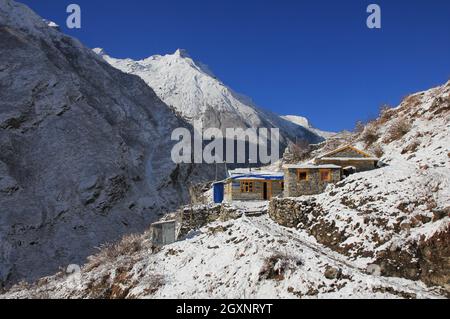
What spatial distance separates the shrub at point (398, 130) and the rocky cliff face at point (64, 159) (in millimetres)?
42369

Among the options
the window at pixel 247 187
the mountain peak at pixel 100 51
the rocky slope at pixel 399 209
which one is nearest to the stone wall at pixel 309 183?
the rocky slope at pixel 399 209

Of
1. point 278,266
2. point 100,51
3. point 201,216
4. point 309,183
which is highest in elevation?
point 100,51

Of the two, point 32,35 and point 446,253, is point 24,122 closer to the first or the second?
point 32,35

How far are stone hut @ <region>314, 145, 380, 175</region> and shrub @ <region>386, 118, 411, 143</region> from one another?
17.3ft

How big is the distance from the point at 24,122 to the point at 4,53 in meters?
16.4

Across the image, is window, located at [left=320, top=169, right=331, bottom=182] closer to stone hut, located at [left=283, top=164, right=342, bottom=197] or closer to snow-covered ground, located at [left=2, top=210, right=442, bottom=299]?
stone hut, located at [left=283, top=164, right=342, bottom=197]

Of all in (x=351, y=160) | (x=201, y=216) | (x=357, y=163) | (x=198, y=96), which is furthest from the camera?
(x=198, y=96)

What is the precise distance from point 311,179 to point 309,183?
332 millimetres

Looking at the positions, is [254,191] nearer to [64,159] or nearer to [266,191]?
[266,191]

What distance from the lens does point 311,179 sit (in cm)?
2984

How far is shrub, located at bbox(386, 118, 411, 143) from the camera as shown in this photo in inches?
1374

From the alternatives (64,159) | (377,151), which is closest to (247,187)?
(377,151)

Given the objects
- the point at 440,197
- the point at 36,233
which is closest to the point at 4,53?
the point at 36,233

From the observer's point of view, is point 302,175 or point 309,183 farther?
point 302,175
